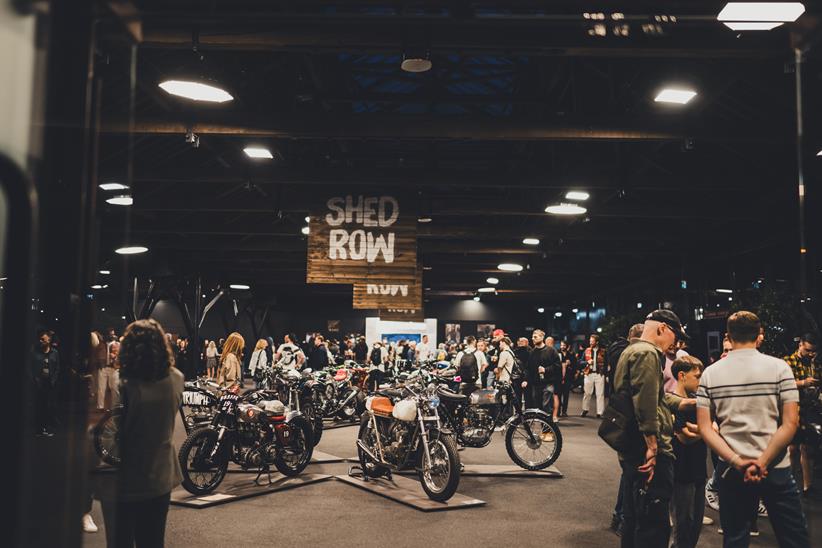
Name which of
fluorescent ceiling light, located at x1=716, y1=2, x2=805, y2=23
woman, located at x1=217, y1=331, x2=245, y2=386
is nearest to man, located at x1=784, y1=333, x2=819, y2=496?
fluorescent ceiling light, located at x1=716, y1=2, x2=805, y2=23

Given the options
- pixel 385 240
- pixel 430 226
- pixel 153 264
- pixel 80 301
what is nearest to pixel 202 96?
pixel 385 240

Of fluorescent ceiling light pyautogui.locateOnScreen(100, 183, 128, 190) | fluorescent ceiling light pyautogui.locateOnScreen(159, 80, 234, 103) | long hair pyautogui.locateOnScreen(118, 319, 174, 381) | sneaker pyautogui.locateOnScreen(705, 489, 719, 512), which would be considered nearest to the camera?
fluorescent ceiling light pyautogui.locateOnScreen(100, 183, 128, 190)

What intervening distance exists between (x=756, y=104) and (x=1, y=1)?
9.37m

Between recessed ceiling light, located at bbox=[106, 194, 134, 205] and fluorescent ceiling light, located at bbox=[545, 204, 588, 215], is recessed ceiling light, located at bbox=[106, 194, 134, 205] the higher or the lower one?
the lower one

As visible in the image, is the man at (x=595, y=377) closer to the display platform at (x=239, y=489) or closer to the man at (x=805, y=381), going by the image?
the man at (x=805, y=381)

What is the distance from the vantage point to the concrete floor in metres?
6.11

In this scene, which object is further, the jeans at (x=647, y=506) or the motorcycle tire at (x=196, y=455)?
the motorcycle tire at (x=196, y=455)

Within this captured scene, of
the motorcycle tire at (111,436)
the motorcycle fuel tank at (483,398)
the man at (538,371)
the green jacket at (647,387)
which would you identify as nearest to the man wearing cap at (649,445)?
the green jacket at (647,387)

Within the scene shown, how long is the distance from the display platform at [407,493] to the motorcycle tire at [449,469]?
0.27 ft

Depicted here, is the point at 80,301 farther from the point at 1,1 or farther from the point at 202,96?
the point at 202,96

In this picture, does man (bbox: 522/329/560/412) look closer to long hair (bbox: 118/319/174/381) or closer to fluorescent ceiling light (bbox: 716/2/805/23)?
fluorescent ceiling light (bbox: 716/2/805/23)

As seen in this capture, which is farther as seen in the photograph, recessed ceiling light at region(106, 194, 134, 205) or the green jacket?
the green jacket

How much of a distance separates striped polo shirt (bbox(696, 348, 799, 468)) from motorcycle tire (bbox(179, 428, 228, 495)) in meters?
5.31

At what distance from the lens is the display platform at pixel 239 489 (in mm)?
7387
